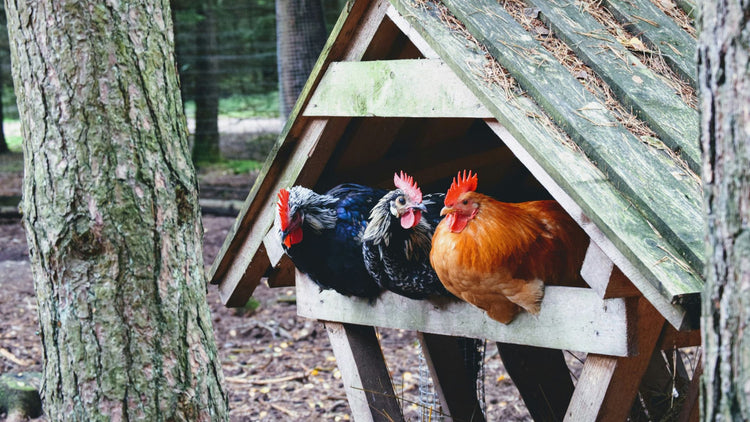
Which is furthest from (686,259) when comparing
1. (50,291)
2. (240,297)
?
(240,297)

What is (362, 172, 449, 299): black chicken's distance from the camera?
10.5 feet

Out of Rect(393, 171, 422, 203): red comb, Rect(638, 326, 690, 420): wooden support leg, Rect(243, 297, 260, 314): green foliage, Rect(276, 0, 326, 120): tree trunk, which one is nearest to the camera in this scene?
Rect(393, 171, 422, 203): red comb

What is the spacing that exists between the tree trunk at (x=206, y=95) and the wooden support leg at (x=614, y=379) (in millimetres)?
11535

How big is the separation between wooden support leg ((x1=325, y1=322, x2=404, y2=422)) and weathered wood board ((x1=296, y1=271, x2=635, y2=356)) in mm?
124

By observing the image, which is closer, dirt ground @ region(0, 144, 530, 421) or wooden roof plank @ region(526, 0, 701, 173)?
wooden roof plank @ region(526, 0, 701, 173)

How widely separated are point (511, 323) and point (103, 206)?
1.62 metres

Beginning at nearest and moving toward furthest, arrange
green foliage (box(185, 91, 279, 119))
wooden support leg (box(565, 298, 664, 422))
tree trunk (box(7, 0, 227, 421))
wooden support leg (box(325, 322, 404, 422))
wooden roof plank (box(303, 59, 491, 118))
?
tree trunk (box(7, 0, 227, 421))
wooden support leg (box(565, 298, 664, 422))
wooden roof plank (box(303, 59, 491, 118))
wooden support leg (box(325, 322, 404, 422))
green foliage (box(185, 91, 279, 119))

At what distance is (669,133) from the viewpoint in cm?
278

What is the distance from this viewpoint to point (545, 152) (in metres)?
2.61

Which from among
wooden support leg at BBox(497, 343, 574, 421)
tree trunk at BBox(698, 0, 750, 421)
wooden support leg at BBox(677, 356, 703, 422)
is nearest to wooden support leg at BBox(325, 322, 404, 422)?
wooden support leg at BBox(497, 343, 574, 421)

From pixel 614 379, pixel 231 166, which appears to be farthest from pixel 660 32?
pixel 231 166

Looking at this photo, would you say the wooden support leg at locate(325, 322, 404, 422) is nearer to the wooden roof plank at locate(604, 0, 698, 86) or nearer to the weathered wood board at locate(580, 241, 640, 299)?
the weathered wood board at locate(580, 241, 640, 299)

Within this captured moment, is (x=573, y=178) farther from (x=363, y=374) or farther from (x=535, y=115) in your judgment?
(x=363, y=374)

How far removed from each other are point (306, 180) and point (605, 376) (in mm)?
1625
